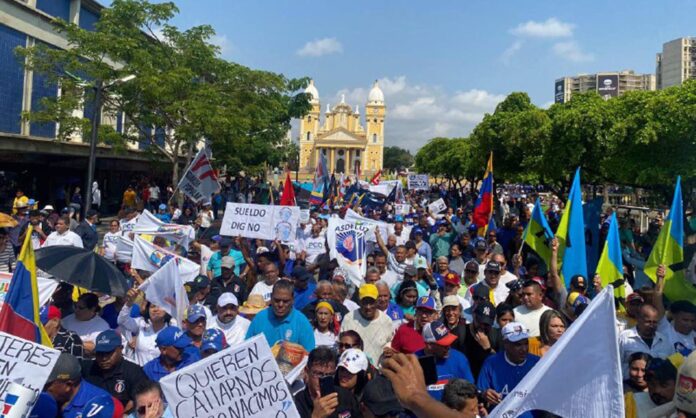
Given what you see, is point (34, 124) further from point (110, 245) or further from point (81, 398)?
point (81, 398)

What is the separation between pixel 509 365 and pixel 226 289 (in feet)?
12.3

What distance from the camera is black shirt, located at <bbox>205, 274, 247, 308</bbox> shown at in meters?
6.68

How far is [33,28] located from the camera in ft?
70.9

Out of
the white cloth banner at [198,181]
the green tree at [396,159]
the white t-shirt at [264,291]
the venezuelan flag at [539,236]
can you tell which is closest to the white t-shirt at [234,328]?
the white t-shirt at [264,291]

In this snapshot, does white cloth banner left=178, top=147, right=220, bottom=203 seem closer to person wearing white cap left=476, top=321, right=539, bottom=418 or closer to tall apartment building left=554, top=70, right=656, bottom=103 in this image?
person wearing white cap left=476, top=321, right=539, bottom=418

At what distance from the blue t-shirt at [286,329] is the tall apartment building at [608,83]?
363ft

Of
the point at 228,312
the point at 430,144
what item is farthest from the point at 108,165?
the point at 430,144

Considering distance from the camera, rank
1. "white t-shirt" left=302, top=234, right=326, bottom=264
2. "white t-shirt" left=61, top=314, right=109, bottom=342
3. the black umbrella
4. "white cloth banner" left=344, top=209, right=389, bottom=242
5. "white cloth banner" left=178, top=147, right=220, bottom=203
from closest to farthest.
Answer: "white t-shirt" left=61, top=314, right=109, bottom=342 → the black umbrella → "white t-shirt" left=302, top=234, right=326, bottom=264 → "white cloth banner" left=344, top=209, right=389, bottom=242 → "white cloth banner" left=178, top=147, right=220, bottom=203

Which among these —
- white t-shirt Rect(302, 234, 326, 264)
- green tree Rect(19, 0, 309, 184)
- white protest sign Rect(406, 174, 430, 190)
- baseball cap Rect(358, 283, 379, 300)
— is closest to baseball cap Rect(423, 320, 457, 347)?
baseball cap Rect(358, 283, 379, 300)

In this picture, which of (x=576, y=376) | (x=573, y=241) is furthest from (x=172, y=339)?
(x=573, y=241)

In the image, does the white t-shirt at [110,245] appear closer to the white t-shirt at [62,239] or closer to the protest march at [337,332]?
the protest march at [337,332]

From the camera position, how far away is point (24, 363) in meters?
3.42

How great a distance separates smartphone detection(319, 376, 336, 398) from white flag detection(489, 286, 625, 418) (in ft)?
3.86

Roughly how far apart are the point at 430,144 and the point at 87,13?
41556 millimetres
